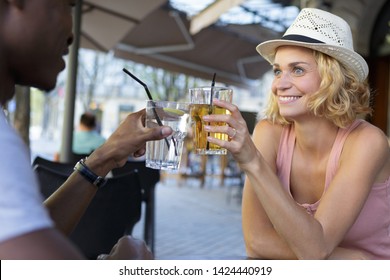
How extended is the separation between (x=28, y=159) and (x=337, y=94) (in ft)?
4.55

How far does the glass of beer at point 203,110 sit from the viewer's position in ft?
4.71

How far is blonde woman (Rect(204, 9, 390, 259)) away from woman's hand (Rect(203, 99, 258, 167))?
182 millimetres

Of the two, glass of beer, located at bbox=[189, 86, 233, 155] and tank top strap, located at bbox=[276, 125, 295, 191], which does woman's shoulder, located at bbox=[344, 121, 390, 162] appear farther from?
glass of beer, located at bbox=[189, 86, 233, 155]

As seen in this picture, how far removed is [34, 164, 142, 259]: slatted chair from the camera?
245 centimetres

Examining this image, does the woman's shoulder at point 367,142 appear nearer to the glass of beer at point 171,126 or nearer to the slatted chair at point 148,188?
the glass of beer at point 171,126

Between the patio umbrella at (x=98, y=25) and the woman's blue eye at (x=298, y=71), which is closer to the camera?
the woman's blue eye at (x=298, y=71)

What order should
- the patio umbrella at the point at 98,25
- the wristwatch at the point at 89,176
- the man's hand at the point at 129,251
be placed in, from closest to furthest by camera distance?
the man's hand at the point at 129,251
the wristwatch at the point at 89,176
the patio umbrella at the point at 98,25

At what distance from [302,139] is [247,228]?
0.42 m

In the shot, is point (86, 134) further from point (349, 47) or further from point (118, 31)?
point (349, 47)

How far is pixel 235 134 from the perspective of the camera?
1.32 meters

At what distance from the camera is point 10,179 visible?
1.81 ft

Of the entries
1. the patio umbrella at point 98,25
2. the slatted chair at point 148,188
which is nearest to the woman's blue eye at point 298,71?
Result: the slatted chair at point 148,188

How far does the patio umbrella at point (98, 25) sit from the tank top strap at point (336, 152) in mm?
3947
